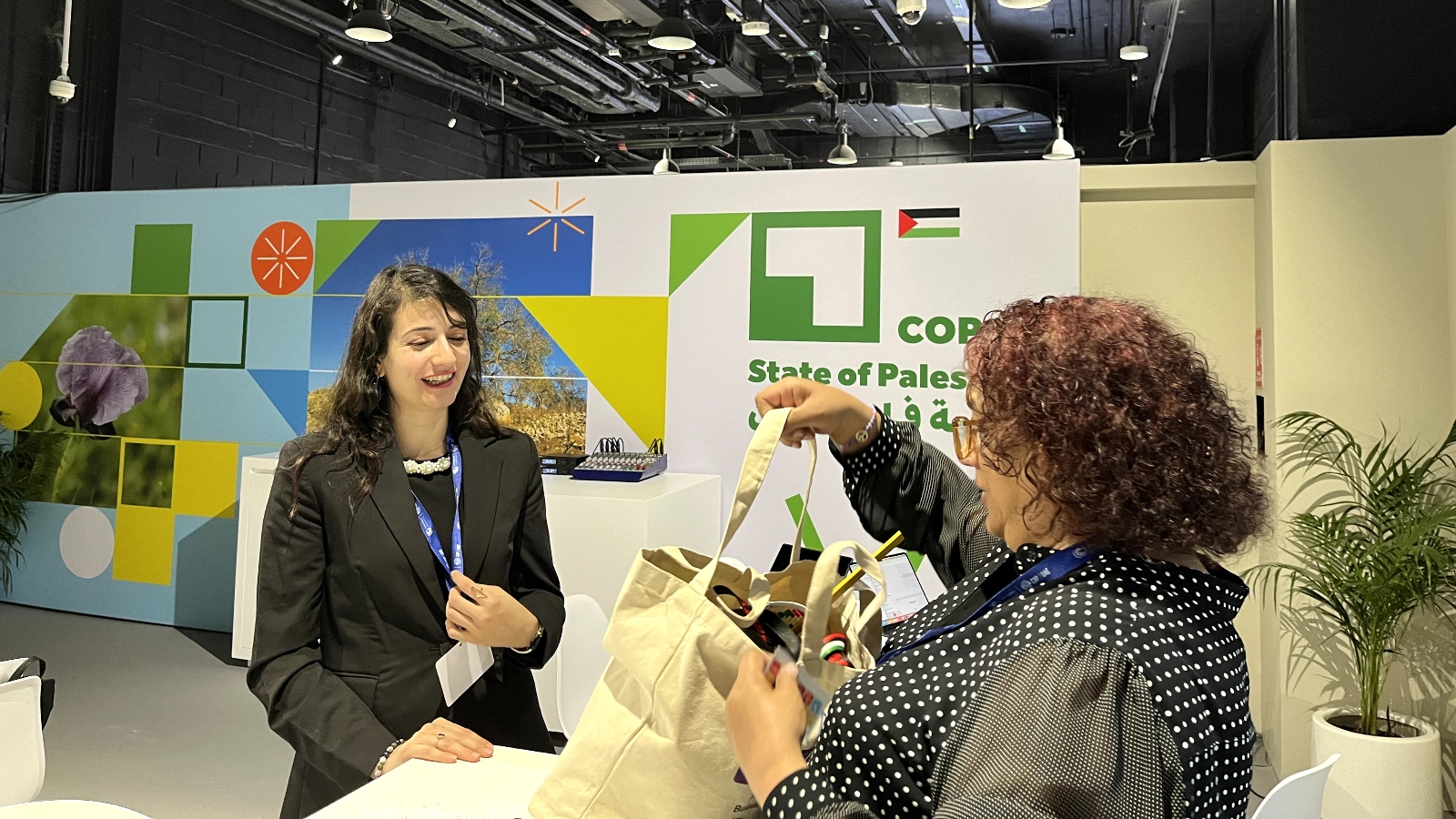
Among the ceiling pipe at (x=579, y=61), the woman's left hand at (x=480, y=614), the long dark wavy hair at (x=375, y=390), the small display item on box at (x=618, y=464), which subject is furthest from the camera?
the ceiling pipe at (x=579, y=61)

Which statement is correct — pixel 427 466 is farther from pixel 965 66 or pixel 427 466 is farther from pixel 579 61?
pixel 965 66

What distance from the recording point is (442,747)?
154cm

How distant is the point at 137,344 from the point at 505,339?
2.46 metres

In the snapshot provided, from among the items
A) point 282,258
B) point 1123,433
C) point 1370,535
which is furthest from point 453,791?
point 282,258

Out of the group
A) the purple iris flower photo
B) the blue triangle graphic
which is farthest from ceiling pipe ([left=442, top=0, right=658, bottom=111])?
the purple iris flower photo

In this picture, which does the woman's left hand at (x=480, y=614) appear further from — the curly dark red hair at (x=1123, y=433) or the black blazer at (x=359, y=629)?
the curly dark red hair at (x=1123, y=433)

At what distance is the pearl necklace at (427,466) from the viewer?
1890 mm

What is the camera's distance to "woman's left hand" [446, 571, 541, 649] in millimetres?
1718

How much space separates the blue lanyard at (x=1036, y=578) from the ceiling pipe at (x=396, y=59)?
24.0ft

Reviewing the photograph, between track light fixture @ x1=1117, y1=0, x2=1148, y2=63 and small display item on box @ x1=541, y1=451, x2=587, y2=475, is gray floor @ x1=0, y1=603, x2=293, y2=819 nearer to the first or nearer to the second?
small display item on box @ x1=541, y1=451, x2=587, y2=475

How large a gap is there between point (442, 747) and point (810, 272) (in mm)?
3585

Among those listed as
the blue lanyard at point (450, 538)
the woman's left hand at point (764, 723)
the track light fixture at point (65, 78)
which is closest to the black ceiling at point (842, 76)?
the track light fixture at point (65, 78)

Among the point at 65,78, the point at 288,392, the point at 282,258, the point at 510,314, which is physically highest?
the point at 65,78

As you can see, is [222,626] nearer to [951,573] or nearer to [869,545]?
[869,545]
